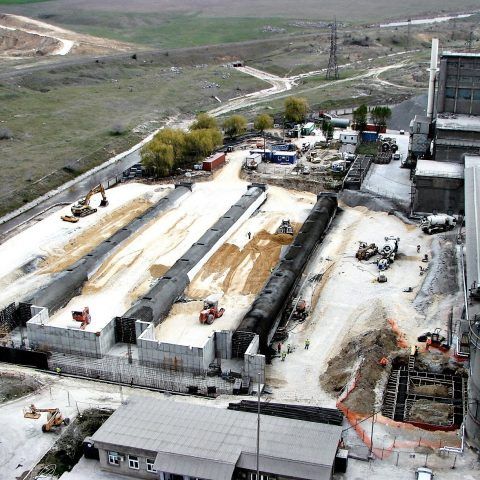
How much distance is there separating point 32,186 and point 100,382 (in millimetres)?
40134

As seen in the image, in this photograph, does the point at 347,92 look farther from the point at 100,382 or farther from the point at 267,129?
the point at 100,382

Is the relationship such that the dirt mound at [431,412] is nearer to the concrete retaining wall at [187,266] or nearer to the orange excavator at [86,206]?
the concrete retaining wall at [187,266]

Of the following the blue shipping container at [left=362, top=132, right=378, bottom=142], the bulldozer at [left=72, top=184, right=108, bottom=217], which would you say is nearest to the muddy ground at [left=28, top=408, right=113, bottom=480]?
the bulldozer at [left=72, top=184, right=108, bottom=217]

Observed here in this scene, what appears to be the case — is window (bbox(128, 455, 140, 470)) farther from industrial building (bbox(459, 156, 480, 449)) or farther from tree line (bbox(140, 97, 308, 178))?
tree line (bbox(140, 97, 308, 178))

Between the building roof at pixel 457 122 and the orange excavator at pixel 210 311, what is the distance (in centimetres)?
3194

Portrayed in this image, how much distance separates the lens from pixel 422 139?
70062 millimetres

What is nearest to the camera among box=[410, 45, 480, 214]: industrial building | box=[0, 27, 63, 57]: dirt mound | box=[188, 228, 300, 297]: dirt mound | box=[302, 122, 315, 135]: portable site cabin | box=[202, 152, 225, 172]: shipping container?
box=[188, 228, 300, 297]: dirt mound

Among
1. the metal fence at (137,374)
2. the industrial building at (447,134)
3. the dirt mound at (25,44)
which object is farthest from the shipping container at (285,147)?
the dirt mound at (25,44)

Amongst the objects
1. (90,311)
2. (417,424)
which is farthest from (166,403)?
(90,311)

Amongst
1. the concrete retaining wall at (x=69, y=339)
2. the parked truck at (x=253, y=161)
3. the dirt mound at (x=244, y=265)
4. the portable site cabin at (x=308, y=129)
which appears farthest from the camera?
the portable site cabin at (x=308, y=129)

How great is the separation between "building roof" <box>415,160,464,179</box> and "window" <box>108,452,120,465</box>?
1532 inches

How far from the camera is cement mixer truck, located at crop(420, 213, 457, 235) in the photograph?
55.6 meters

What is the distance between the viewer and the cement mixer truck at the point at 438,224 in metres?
55.6

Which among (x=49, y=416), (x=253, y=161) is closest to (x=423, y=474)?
(x=49, y=416)
